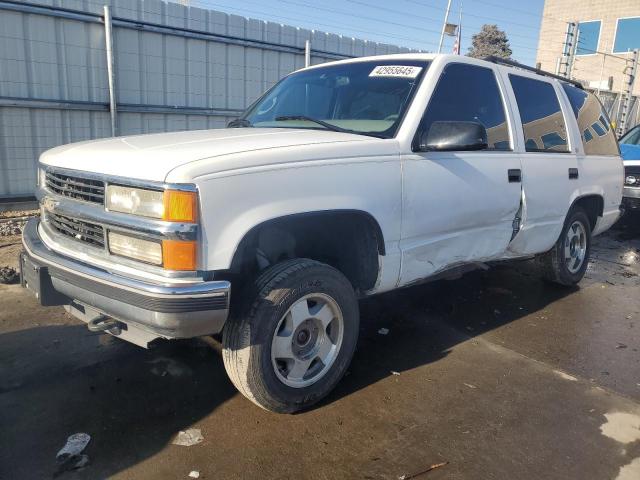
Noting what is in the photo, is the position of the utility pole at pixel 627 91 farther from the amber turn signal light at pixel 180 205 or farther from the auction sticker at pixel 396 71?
the amber turn signal light at pixel 180 205

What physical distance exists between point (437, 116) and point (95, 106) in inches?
220

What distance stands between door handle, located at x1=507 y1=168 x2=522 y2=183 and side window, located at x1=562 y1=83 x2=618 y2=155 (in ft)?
4.67

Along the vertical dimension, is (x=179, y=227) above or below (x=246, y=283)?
above

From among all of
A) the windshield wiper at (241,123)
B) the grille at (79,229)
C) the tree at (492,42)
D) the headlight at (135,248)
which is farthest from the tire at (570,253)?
the tree at (492,42)

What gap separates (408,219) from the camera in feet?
10.5

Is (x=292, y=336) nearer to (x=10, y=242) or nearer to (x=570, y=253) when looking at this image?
(x=570, y=253)

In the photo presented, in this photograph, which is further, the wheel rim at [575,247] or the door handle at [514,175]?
the wheel rim at [575,247]

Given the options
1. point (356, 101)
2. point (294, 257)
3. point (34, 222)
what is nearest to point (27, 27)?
point (34, 222)

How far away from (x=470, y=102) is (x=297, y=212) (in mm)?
1914

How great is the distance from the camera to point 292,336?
286cm

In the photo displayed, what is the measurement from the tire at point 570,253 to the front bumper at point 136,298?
12.8 feet

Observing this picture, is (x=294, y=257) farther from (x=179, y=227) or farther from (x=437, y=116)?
(x=437, y=116)

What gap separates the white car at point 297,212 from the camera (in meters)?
2.40

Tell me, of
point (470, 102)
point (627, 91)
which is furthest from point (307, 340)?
point (627, 91)
